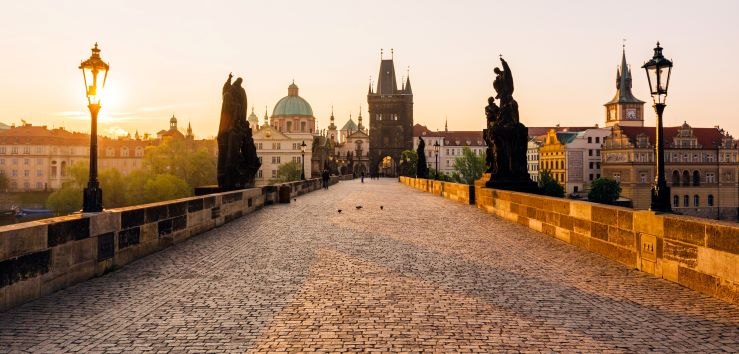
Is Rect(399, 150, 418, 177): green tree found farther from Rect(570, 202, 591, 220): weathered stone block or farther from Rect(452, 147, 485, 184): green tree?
Rect(570, 202, 591, 220): weathered stone block

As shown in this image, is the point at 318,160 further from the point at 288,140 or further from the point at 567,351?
the point at 567,351

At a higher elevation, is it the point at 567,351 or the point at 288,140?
the point at 288,140

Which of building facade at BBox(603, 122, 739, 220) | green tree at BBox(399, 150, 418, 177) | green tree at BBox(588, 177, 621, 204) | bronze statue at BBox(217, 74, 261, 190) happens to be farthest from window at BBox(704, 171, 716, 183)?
Result: bronze statue at BBox(217, 74, 261, 190)

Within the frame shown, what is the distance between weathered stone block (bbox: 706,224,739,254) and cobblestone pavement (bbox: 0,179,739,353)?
60cm

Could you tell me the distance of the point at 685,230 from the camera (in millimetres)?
6789

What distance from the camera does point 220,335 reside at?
4871mm

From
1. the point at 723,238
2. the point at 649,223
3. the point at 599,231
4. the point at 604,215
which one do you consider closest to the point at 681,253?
the point at 649,223

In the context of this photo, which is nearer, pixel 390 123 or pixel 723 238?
pixel 723 238

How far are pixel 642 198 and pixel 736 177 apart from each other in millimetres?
18519

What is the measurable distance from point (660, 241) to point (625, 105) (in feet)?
403

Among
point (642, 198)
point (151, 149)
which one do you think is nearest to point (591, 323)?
point (151, 149)

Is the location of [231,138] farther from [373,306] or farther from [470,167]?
[470,167]

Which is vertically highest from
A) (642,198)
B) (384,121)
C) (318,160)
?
(384,121)

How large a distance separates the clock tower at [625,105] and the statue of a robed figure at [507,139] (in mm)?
109183
